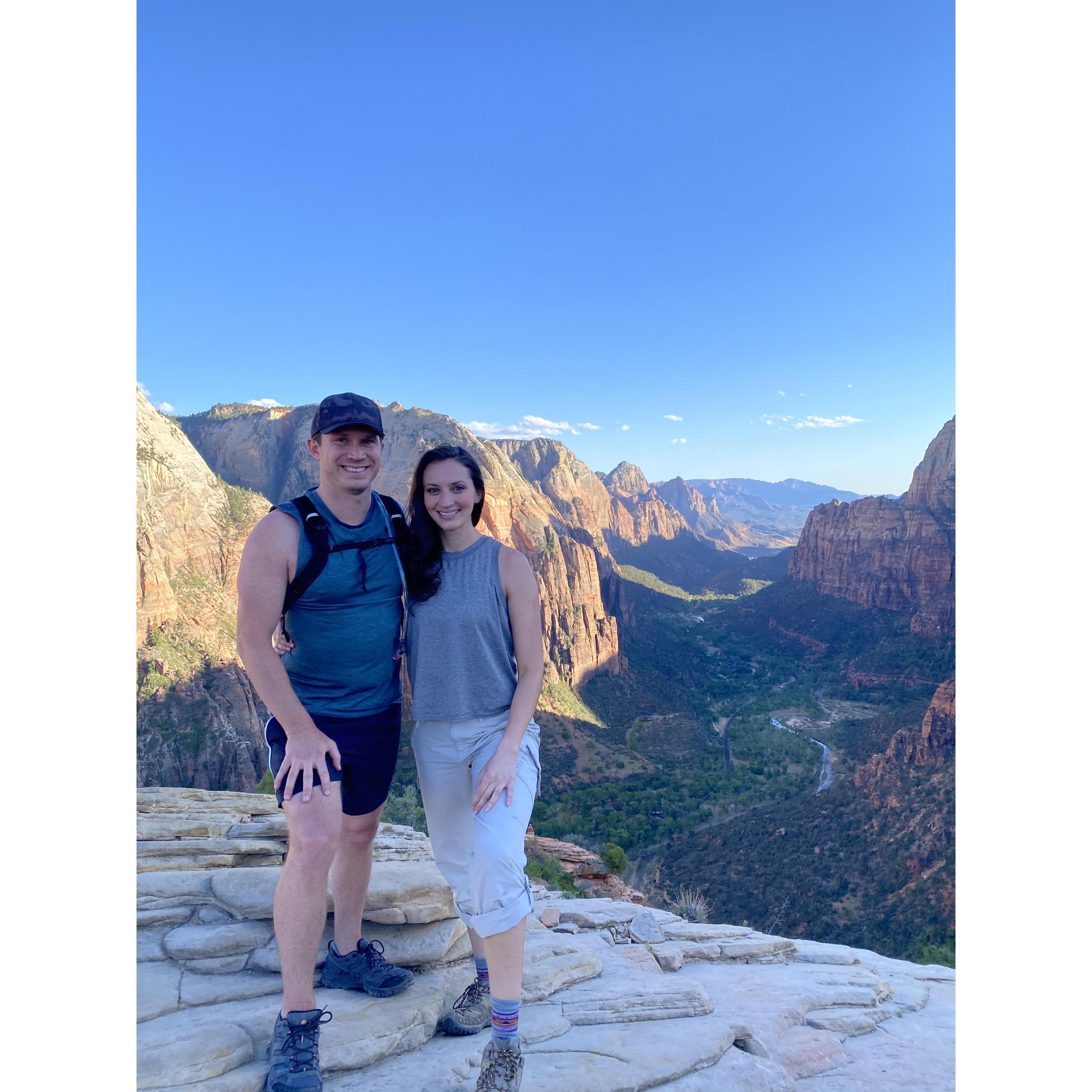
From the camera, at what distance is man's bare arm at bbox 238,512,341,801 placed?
2582 mm

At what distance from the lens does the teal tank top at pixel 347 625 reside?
2.79m

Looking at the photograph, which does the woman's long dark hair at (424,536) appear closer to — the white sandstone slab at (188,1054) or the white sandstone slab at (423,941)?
the white sandstone slab at (188,1054)

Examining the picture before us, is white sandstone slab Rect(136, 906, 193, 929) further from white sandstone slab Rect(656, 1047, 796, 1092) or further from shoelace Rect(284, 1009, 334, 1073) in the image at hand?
white sandstone slab Rect(656, 1047, 796, 1092)

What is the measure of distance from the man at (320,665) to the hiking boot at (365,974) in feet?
1.44

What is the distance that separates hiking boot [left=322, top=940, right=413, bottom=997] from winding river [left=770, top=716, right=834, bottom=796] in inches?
1266

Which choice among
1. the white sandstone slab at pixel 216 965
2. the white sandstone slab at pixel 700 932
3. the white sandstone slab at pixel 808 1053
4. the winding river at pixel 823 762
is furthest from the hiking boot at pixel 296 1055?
the winding river at pixel 823 762

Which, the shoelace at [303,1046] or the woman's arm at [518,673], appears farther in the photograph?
the woman's arm at [518,673]

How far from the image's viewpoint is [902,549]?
2872 inches

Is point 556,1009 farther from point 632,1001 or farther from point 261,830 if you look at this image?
point 261,830

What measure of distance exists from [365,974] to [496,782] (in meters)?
1.60

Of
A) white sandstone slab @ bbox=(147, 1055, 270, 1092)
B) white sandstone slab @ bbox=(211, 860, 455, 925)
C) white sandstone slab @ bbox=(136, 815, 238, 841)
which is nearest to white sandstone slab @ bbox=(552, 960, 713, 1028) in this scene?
white sandstone slab @ bbox=(211, 860, 455, 925)

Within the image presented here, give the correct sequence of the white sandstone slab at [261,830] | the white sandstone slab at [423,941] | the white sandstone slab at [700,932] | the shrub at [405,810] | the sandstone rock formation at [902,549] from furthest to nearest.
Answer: the sandstone rock formation at [902,549]
the shrub at [405,810]
the white sandstone slab at [261,830]
the white sandstone slab at [700,932]
the white sandstone slab at [423,941]
